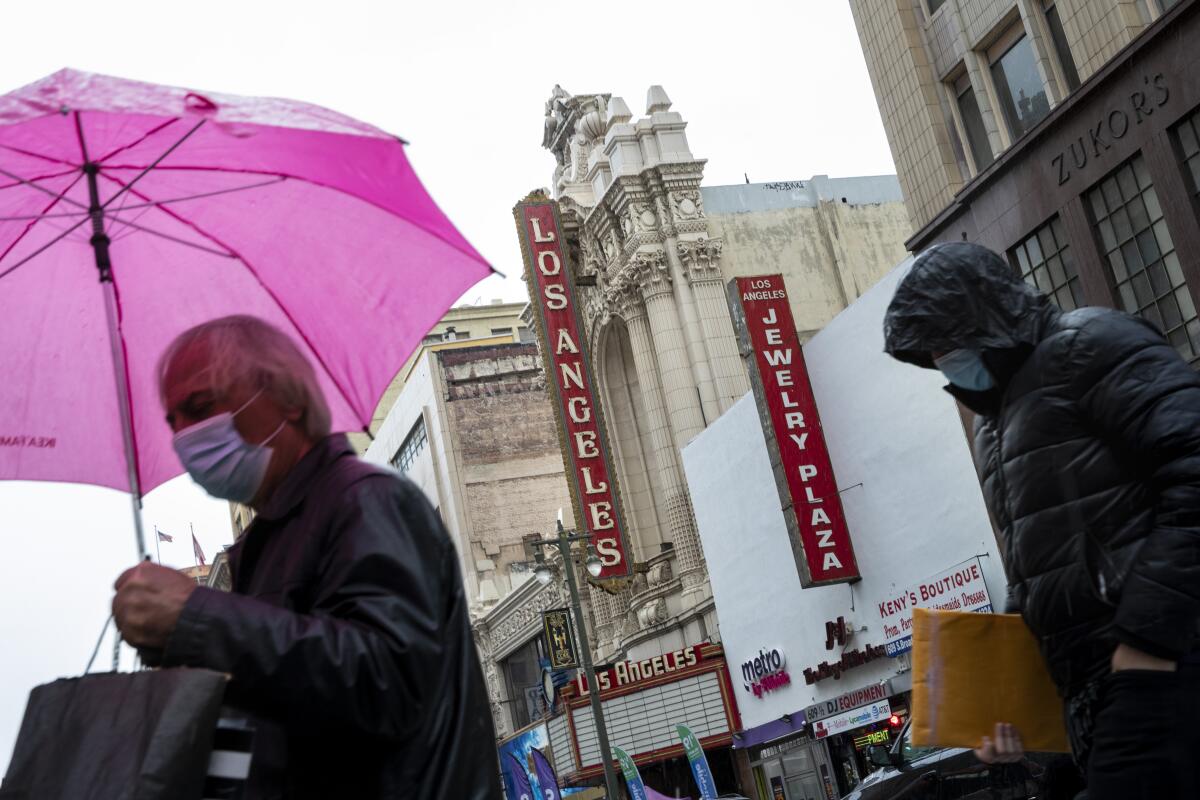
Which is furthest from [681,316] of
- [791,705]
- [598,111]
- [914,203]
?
[914,203]

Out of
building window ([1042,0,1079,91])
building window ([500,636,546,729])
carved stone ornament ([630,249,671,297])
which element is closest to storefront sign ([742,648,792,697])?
carved stone ornament ([630,249,671,297])

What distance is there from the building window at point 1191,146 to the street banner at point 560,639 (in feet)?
82.9

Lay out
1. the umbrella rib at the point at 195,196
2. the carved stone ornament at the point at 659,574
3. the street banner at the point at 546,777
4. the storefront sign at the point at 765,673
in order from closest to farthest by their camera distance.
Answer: the umbrella rib at the point at 195,196 → the storefront sign at the point at 765,673 → the street banner at the point at 546,777 → the carved stone ornament at the point at 659,574

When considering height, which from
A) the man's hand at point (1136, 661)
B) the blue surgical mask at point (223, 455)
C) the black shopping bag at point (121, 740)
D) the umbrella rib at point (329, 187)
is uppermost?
the umbrella rib at point (329, 187)

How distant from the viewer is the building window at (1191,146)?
17.0m

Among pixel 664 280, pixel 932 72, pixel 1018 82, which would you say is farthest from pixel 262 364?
pixel 664 280

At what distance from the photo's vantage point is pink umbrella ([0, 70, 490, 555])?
3.00 meters

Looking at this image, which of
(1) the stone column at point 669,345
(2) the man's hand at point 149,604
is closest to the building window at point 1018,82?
(1) the stone column at point 669,345

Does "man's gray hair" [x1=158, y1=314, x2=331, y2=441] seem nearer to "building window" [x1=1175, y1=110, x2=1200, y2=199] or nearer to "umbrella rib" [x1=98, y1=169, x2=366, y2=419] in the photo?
"umbrella rib" [x1=98, y1=169, x2=366, y2=419]

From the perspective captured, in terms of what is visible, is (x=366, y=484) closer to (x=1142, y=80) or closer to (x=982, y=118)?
(x=1142, y=80)

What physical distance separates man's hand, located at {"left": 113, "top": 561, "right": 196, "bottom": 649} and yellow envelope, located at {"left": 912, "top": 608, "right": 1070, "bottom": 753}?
1938mm

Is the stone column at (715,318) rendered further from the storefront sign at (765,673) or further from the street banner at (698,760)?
the street banner at (698,760)

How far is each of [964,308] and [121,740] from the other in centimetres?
225

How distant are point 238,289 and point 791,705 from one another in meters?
27.1
